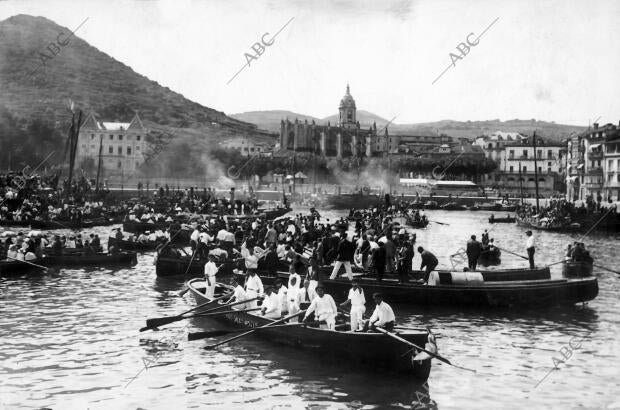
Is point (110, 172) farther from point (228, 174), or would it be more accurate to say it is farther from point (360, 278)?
point (360, 278)

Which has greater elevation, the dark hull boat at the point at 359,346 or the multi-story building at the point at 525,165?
the multi-story building at the point at 525,165

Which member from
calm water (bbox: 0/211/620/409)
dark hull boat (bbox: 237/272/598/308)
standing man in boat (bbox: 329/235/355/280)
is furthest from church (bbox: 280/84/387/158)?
calm water (bbox: 0/211/620/409)

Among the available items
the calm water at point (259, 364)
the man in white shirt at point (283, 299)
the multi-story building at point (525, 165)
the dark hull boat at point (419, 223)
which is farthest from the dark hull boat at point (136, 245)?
the multi-story building at point (525, 165)

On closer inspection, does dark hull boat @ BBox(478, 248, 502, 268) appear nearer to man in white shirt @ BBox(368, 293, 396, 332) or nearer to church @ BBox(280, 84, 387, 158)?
man in white shirt @ BBox(368, 293, 396, 332)

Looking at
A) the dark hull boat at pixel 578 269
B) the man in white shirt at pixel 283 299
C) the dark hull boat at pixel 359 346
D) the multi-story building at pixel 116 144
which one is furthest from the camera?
the multi-story building at pixel 116 144

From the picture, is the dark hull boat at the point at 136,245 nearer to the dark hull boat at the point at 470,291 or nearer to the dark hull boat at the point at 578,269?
the dark hull boat at the point at 470,291
